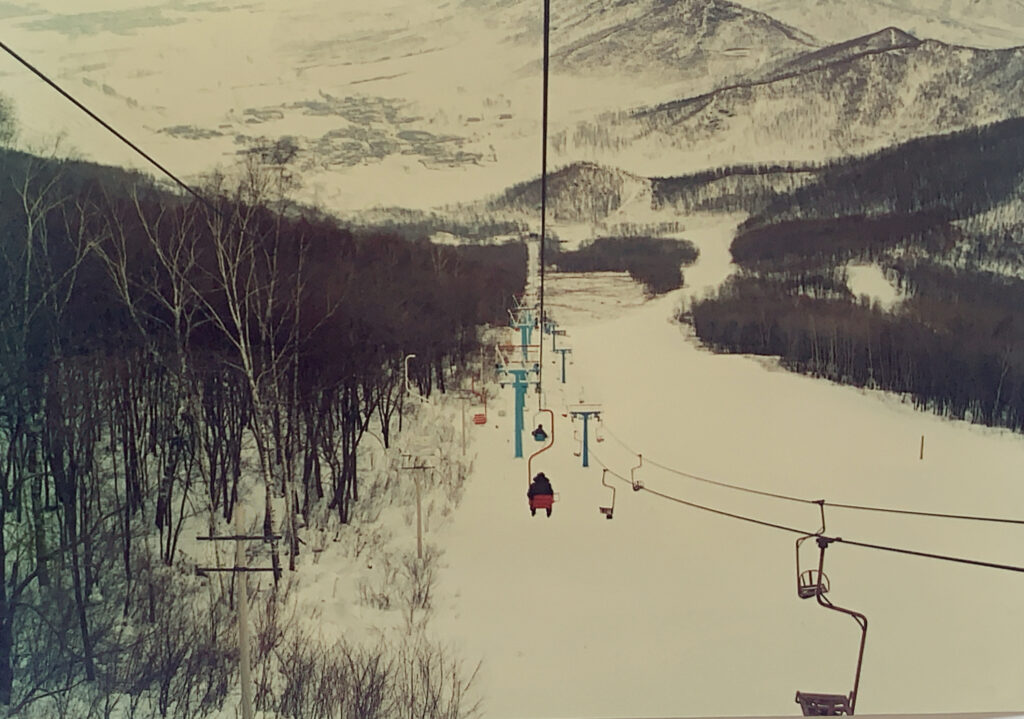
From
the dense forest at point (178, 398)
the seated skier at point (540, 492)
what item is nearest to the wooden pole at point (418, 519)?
the dense forest at point (178, 398)

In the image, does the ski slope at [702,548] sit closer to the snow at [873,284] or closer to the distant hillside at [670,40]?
the snow at [873,284]

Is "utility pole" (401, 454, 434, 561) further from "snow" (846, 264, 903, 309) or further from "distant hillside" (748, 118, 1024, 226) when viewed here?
"snow" (846, 264, 903, 309)

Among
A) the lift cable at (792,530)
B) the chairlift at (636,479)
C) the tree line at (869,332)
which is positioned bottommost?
the lift cable at (792,530)

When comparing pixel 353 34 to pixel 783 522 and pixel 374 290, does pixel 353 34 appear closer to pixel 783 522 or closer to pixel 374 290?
pixel 374 290

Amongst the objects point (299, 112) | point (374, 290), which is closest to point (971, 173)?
point (374, 290)

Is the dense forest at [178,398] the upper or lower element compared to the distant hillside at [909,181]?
lower

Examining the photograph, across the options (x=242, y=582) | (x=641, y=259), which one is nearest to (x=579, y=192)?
(x=641, y=259)

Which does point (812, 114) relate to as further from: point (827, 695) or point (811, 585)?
point (827, 695)
